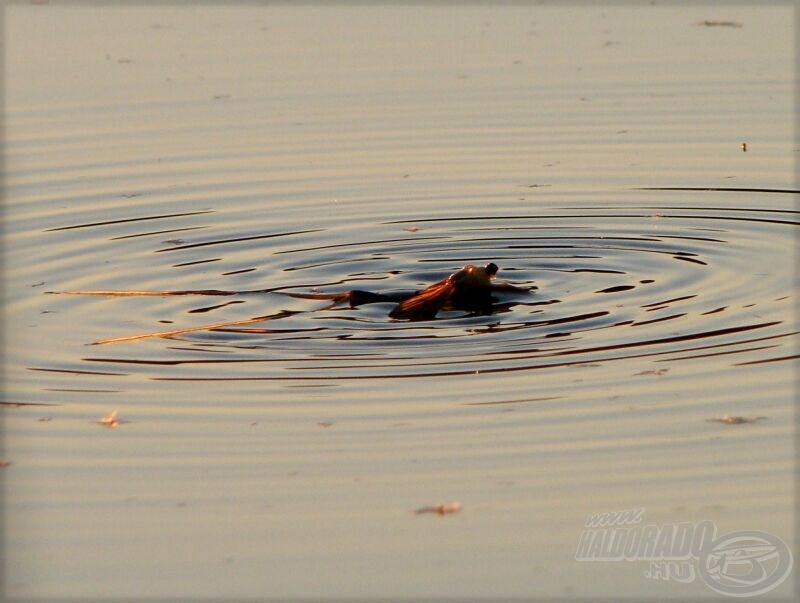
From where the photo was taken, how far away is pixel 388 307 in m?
10.3

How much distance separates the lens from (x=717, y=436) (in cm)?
782

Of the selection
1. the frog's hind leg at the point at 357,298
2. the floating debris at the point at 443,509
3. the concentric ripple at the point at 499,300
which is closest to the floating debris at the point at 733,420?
the concentric ripple at the point at 499,300

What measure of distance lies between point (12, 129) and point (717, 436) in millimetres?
10487

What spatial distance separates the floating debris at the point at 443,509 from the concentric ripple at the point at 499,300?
176cm

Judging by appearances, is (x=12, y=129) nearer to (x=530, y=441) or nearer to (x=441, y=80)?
(x=441, y=80)

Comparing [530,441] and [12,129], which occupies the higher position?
[12,129]

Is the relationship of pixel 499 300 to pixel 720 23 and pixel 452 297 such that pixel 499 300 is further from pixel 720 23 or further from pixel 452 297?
pixel 720 23

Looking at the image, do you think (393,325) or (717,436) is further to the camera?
(393,325)

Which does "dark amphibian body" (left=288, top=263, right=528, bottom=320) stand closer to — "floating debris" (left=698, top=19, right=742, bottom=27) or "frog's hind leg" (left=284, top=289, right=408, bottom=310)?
"frog's hind leg" (left=284, top=289, right=408, bottom=310)

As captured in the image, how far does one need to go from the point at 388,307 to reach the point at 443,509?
3335 mm

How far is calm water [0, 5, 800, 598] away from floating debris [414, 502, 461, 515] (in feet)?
0.25

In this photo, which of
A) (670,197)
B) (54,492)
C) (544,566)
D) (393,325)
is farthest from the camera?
(670,197)

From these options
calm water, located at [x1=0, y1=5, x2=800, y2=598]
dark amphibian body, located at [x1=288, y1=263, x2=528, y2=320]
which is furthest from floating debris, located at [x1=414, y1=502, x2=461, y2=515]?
dark amphibian body, located at [x1=288, y1=263, x2=528, y2=320]

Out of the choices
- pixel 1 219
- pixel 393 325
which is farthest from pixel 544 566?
pixel 1 219
